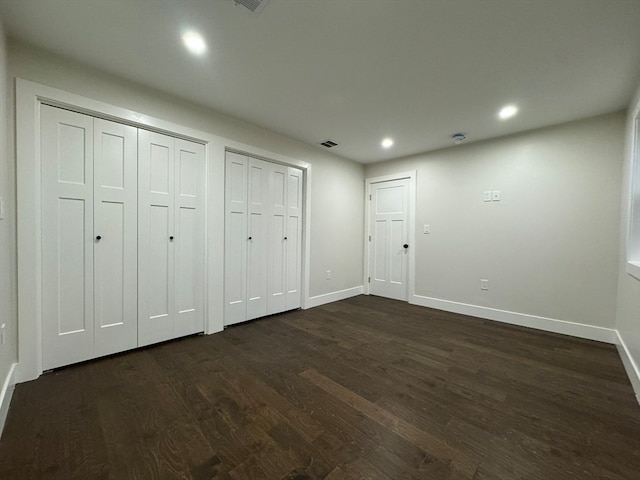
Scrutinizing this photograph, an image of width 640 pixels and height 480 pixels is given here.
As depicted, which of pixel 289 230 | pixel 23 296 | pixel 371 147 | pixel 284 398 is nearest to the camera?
pixel 284 398

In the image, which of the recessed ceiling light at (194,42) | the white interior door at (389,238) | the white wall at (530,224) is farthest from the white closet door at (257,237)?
the white wall at (530,224)

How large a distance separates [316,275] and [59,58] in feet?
11.0

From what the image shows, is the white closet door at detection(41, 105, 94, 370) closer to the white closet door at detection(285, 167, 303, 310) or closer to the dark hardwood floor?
the dark hardwood floor

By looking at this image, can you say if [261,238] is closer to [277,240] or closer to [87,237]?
[277,240]

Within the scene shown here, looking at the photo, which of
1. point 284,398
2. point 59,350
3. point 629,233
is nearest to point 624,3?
point 629,233

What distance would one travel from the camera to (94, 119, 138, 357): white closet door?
6.95 feet

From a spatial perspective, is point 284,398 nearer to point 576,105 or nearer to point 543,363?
point 543,363

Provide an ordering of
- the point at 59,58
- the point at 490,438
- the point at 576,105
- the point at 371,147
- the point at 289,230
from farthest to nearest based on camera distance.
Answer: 1. the point at 371,147
2. the point at 289,230
3. the point at 576,105
4. the point at 59,58
5. the point at 490,438

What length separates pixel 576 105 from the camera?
249 cm

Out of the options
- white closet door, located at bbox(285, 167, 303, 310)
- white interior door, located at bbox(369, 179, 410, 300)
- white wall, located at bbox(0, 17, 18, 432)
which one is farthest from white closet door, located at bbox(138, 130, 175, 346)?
white interior door, located at bbox(369, 179, 410, 300)

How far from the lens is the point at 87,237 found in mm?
2072

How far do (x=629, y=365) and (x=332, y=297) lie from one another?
3110 mm

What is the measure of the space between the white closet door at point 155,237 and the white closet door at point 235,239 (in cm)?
57

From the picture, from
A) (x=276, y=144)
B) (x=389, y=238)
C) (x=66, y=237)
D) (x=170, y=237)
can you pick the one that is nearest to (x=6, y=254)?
(x=66, y=237)
